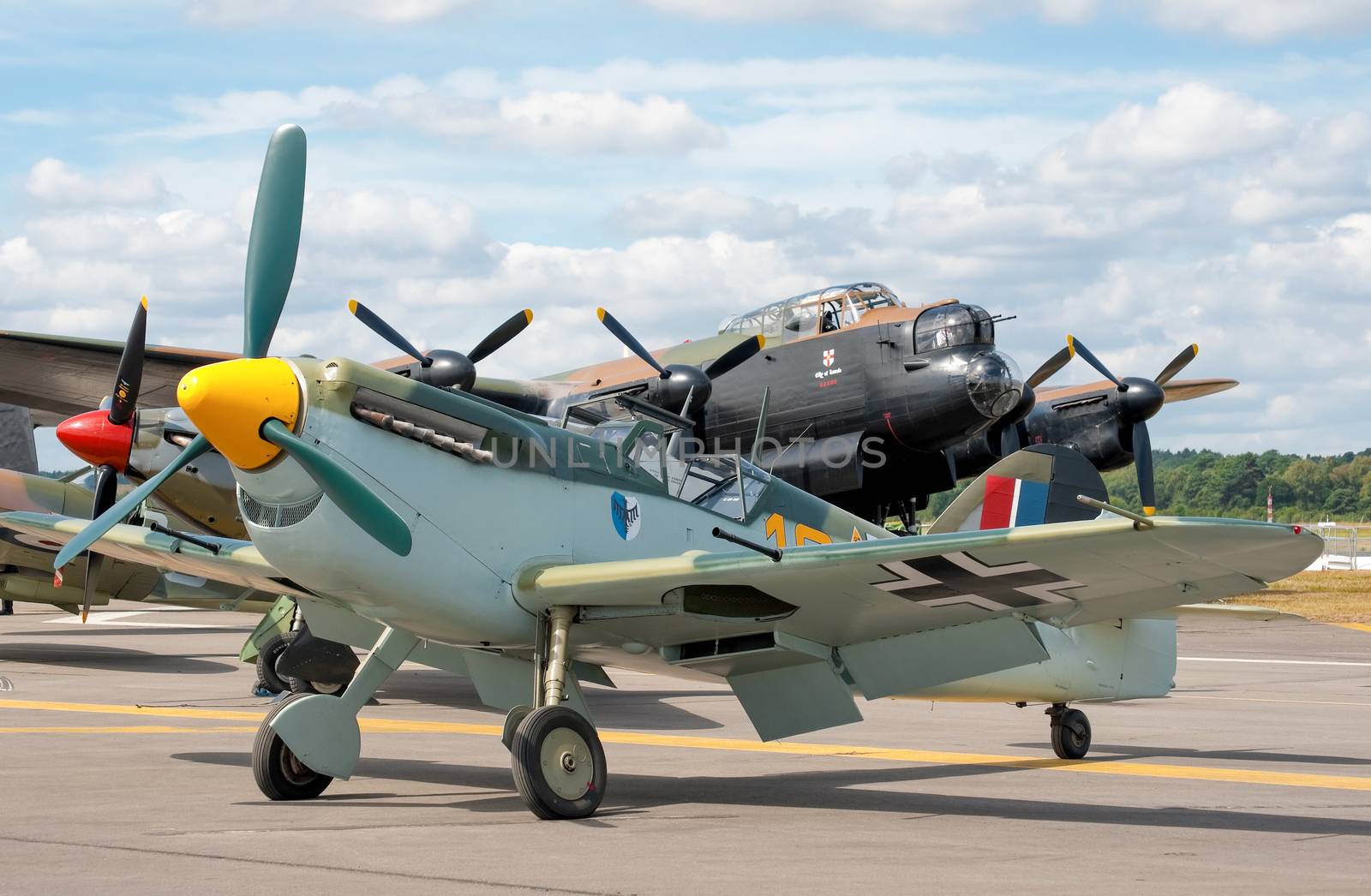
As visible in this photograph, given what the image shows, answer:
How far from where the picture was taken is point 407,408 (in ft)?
24.2

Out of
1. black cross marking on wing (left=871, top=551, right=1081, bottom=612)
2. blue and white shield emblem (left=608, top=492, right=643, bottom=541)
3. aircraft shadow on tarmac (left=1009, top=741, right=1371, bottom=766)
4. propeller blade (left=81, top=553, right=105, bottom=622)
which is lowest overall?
aircraft shadow on tarmac (left=1009, top=741, right=1371, bottom=766)

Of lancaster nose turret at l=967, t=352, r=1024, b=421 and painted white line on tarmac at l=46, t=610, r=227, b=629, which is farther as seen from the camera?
painted white line on tarmac at l=46, t=610, r=227, b=629

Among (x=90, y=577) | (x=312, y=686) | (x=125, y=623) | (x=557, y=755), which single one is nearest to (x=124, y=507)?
(x=557, y=755)

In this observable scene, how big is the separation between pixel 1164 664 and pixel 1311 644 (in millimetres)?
17590

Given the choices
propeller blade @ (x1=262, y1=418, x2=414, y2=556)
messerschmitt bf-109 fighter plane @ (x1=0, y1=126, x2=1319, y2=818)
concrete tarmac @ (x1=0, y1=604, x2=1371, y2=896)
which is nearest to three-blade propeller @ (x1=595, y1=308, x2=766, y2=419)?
concrete tarmac @ (x1=0, y1=604, x2=1371, y2=896)

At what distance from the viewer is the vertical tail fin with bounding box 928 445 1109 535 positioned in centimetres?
1052

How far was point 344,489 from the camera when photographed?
6824 mm

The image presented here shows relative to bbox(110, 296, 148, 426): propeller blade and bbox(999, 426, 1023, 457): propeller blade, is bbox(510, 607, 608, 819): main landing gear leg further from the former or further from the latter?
bbox(999, 426, 1023, 457): propeller blade

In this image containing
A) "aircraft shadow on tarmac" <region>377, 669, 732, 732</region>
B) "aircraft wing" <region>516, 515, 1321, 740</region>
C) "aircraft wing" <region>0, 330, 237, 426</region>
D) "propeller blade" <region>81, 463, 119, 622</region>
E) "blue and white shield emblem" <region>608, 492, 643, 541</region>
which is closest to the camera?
"aircraft wing" <region>516, 515, 1321, 740</region>

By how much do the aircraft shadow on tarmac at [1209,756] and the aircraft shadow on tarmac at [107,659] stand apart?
39.8 feet

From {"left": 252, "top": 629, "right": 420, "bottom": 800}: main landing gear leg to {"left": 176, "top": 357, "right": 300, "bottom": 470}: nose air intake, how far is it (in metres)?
1.70

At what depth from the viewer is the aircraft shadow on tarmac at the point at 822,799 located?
301 inches

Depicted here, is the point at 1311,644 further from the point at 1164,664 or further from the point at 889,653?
the point at 889,653

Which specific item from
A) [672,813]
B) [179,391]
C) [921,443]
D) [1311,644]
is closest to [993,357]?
[921,443]
